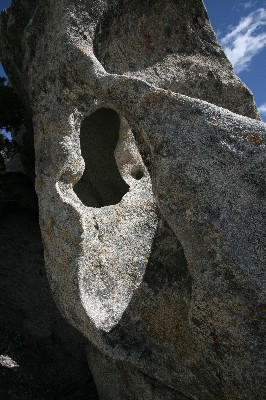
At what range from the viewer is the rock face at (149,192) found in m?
3.99

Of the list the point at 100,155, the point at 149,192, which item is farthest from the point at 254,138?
the point at 100,155

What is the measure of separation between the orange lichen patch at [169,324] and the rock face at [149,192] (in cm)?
2

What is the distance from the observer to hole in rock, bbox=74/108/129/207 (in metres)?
7.22

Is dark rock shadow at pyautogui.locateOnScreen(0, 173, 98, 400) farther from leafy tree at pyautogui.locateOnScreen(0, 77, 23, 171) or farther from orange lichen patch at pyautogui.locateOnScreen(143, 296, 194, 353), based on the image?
orange lichen patch at pyautogui.locateOnScreen(143, 296, 194, 353)

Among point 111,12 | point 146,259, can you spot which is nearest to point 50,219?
point 146,259

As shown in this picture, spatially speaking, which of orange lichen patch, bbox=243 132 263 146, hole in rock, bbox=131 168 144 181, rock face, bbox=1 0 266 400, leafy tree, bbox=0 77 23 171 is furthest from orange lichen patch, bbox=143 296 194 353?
leafy tree, bbox=0 77 23 171

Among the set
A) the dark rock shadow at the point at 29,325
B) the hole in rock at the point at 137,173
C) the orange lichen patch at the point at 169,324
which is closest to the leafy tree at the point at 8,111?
the dark rock shadow at the point at 29,325

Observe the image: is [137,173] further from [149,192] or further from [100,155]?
[100,155]

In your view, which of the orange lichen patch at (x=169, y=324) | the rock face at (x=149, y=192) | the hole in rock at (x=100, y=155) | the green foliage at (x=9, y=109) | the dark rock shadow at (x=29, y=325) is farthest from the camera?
the green foliage at (x=9, y=109)

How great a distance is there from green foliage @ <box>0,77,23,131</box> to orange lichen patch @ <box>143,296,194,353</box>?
4.20 meters

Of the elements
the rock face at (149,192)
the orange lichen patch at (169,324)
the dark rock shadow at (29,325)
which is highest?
the rock face at (149,192)

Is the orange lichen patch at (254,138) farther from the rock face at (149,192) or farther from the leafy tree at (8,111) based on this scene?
the leafy tree at (8,111)

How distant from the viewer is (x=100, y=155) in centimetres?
729

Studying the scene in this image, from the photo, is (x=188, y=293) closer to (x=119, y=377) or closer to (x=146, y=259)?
(x=146, y=259)
